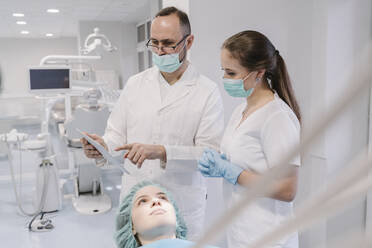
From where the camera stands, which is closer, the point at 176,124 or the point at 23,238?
the point at 176,124

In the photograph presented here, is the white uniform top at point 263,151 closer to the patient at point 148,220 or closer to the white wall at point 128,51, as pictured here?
the patient at point 148,220

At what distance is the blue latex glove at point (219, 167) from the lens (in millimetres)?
1211

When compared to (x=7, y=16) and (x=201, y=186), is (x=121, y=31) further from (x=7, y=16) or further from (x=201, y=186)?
(x=201, y=186)

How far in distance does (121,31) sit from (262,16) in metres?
7.37

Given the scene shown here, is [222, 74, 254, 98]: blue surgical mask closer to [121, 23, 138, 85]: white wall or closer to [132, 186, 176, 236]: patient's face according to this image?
[132, 186, 176, 236]: patient's face

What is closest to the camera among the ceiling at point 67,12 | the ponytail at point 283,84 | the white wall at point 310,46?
the ponytail at point 283,84

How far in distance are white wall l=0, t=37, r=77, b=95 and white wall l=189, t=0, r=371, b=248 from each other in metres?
11.3

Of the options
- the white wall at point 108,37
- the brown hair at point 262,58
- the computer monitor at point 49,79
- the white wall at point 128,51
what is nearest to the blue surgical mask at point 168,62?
the brown hair at point 262,58

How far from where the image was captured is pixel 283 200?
1.12m

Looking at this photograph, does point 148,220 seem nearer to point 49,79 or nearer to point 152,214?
point 152,214

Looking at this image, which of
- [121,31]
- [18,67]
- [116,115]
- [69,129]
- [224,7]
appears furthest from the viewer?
[18,67]

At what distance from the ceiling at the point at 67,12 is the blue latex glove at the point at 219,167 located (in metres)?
5.82

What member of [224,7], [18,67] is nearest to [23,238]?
[224,7]

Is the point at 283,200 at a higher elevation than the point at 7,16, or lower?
lower
